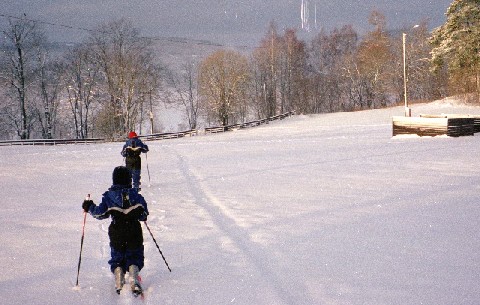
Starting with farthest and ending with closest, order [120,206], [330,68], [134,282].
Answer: [330,68] → [120,206] → [134,282]

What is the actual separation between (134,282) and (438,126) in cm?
2338

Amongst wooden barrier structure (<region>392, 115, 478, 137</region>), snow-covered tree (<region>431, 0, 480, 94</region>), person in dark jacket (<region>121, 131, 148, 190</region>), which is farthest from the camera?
snow-covered tree (<region>431, 0, 480, 94</region>)

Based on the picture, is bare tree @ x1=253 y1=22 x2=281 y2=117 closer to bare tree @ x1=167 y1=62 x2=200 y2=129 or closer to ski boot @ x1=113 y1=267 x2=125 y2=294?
bare tree @ x1=167 y1=62 x2=200 y2=129

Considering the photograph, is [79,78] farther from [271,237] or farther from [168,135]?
[271,237]

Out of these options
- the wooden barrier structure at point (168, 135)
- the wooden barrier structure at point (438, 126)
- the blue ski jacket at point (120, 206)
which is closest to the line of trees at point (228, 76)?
the wooden barrier structure at point (168, 135)

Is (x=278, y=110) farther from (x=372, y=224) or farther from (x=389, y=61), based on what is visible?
(x=372, y=224)

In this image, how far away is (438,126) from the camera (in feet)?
79.4

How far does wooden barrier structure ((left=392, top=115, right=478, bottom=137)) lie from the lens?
2395 centimetres

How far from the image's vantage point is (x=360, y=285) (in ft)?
17.1

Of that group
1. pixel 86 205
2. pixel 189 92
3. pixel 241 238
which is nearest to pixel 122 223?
pixel 86 205

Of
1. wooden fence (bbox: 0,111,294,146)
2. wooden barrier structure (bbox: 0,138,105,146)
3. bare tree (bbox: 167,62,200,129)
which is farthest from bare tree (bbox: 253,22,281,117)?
wooden barrier structure (bbox: 0,138,105,146)

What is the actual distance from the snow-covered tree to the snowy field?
2093 cm

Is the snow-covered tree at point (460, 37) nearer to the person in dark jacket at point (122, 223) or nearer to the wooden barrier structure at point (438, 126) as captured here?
the wooden barrier structure at point (438, 126)

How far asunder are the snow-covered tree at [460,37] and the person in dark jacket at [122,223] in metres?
34.9
